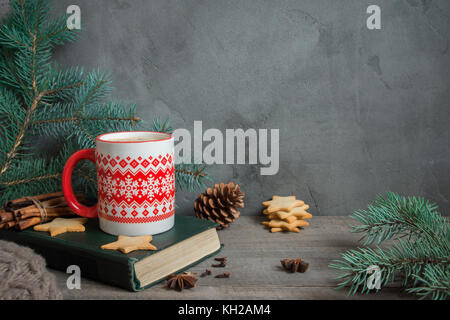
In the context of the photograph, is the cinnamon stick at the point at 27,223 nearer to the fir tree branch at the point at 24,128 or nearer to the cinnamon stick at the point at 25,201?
the cinnamon stick at the point at 25,201

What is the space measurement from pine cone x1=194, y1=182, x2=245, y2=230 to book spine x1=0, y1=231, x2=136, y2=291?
1.02 ft

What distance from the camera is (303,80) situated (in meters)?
1.01

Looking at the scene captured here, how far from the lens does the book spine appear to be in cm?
66

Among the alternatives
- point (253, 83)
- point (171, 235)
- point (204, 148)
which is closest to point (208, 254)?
point (171, 235)

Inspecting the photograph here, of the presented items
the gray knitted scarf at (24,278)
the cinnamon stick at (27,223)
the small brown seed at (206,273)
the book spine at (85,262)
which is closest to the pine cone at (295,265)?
the small brown seed at (206,273)

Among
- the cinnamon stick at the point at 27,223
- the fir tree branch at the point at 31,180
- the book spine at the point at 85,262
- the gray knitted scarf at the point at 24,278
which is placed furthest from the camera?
the fir tree branch at the point at 31,180

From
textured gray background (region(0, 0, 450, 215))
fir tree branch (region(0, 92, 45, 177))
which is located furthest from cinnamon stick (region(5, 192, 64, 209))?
textured gray background (region(0, 0, 450, 215))

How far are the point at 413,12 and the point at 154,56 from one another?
25.0 inches

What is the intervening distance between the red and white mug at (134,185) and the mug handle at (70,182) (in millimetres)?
33

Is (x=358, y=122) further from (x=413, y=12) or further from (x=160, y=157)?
(x=160, y=157)

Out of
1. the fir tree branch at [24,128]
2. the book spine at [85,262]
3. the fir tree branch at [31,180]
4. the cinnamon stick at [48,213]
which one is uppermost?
the fir tree branch at [24,128]

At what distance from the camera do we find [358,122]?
3.37 ft

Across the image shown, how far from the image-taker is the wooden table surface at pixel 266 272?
0.65m
